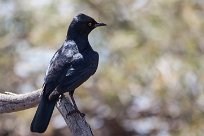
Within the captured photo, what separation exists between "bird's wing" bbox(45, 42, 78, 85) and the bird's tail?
159 mm

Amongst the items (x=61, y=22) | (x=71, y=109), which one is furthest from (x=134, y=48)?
(x=71, y=109)

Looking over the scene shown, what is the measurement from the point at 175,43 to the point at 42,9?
1.61 meters

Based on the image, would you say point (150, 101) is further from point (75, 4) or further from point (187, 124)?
point (75, 4)

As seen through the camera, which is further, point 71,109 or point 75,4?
point 75,4

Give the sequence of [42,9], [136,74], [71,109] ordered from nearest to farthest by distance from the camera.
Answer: [71,109]
[136,74]
[42,9]

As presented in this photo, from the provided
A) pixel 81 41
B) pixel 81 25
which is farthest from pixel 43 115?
pixel 81 25

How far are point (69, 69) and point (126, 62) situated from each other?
3.22 meters

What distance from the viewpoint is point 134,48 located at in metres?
8.36

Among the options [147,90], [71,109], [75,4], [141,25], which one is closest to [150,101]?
[147,90]

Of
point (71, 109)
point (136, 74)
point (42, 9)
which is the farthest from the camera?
point (42, 9)

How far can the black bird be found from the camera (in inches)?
189

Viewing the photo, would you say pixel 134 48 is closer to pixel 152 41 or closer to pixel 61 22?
pixel 152 41

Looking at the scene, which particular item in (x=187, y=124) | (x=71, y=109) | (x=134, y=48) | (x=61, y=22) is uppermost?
(x=61, y=22)

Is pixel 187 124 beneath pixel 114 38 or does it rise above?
beneath
